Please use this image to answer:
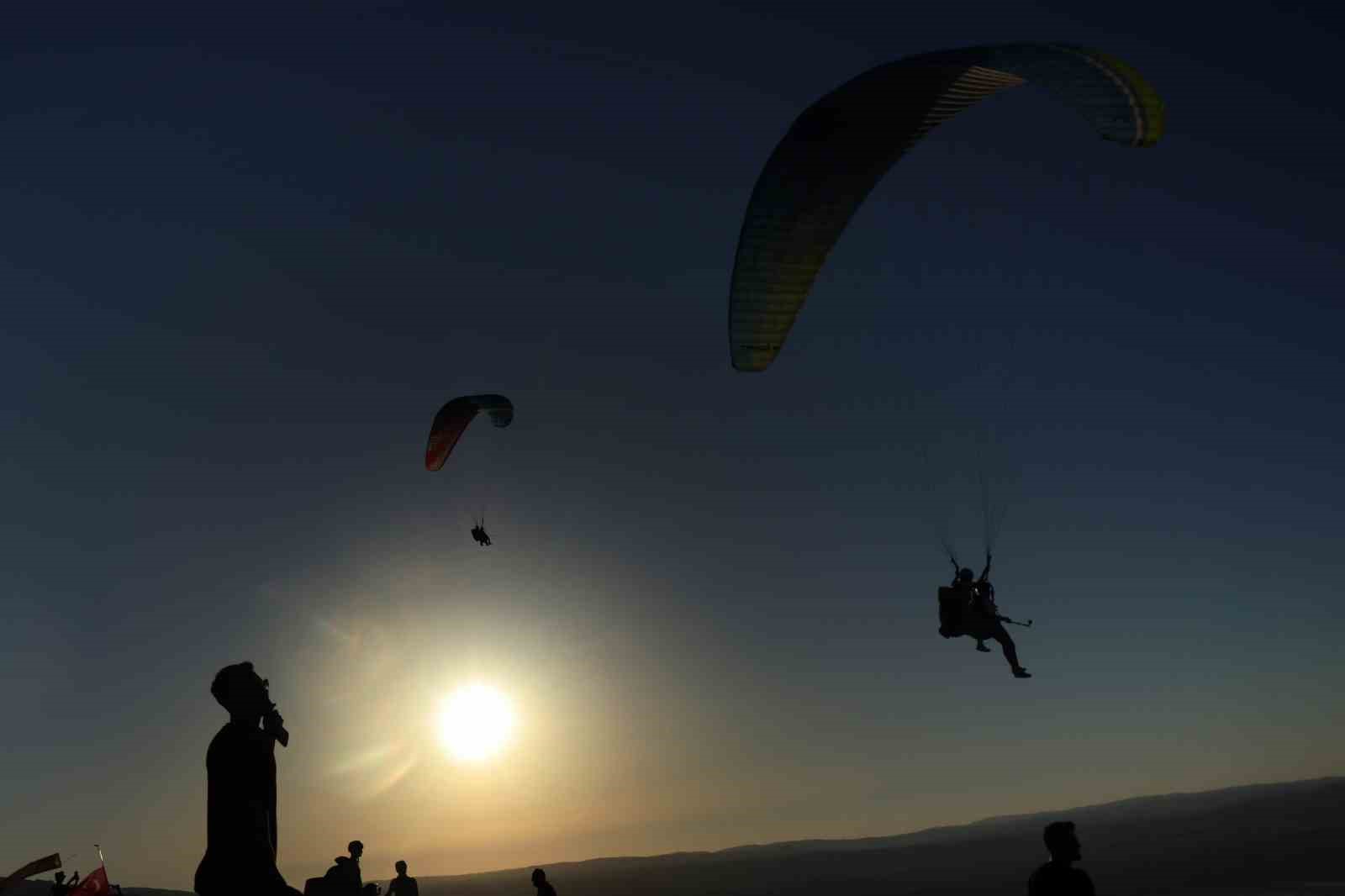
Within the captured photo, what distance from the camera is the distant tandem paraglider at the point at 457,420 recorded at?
130 ft

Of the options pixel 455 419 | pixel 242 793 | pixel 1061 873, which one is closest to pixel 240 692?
pixel 242 793

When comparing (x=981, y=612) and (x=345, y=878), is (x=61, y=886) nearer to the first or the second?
(x=345, y=878)

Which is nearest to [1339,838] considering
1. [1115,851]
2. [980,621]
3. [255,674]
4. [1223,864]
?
[1223,864]

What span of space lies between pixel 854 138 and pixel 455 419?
2355 cm

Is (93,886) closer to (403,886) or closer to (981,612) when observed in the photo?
(403,886)

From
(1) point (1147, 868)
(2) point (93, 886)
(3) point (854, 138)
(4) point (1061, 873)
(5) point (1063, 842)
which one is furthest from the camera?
(1) point (1147, 868)

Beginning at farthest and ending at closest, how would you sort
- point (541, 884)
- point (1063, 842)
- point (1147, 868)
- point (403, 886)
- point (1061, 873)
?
point (1147, 868) → point (403, 886) → point (541, 884) → point (1063, 842) → point (1061, 873)

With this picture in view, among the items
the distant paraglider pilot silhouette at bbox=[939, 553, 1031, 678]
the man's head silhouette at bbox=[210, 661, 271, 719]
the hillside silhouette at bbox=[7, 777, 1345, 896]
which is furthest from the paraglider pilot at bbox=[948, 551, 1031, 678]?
the hillside silhouette at bbox=[7, 777, 1345, 896]

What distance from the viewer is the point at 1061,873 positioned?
6.41 m

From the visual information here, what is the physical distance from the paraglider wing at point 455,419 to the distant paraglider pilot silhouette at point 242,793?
114ft

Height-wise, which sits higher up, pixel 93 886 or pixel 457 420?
pixel 457 420

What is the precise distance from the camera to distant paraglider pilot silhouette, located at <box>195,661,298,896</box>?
5051mm

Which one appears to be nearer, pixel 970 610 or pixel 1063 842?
pixel 1063 842

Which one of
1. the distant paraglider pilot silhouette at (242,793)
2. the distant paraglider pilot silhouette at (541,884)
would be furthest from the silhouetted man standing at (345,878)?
the distant paraglider pilot silhouette at (242,793)
